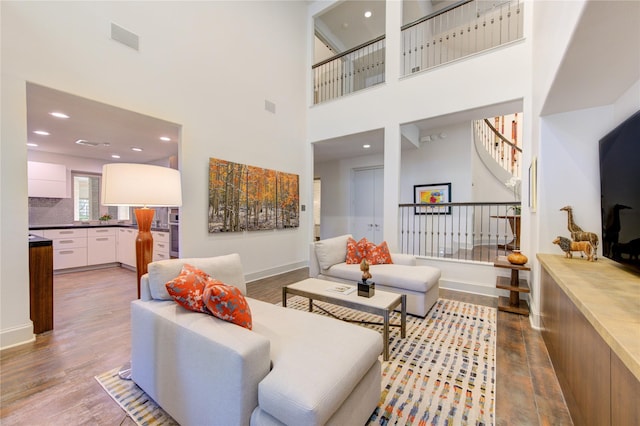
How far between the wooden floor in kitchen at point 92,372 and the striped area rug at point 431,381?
0.07m

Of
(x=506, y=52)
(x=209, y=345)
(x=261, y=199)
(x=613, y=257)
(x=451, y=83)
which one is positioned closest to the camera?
(x=209, y=345)

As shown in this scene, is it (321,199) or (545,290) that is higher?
(321,199)

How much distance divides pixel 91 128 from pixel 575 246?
5768 mm

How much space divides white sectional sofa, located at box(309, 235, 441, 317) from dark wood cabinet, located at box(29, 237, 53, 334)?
2667mm

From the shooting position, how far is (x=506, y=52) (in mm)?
3463

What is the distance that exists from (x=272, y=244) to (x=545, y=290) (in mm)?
3705

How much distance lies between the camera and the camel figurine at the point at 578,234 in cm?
212

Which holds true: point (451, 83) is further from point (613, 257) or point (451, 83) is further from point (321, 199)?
point (321, 199)

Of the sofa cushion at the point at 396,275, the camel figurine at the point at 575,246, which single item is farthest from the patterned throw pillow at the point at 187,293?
the camel figurine at the point at 575,246

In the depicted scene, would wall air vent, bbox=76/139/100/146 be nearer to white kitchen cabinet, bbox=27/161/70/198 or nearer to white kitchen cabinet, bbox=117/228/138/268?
white kitchen cabinet, bbox=27/161/70/198

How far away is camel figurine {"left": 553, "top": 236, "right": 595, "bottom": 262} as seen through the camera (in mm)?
2119

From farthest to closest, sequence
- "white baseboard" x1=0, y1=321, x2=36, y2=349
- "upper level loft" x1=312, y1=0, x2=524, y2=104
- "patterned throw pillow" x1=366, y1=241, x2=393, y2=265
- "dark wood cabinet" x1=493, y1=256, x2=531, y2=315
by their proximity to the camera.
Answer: "upper level loft" x1=312, y1=0, x2=524, y2=104
"patterned throw pillow" x1=366, y1=241, x2=393, y2=265
"dark wood cabinet" x1=493, y1=256, x2=531, y2=315
"white baseboard" x1=0, y1=321, x2=36, y2=349

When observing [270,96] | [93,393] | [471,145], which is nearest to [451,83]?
[471,145]

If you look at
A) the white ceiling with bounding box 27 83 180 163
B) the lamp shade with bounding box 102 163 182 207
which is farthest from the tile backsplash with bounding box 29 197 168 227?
the lamp shade with bounding box 102 163 182 207
